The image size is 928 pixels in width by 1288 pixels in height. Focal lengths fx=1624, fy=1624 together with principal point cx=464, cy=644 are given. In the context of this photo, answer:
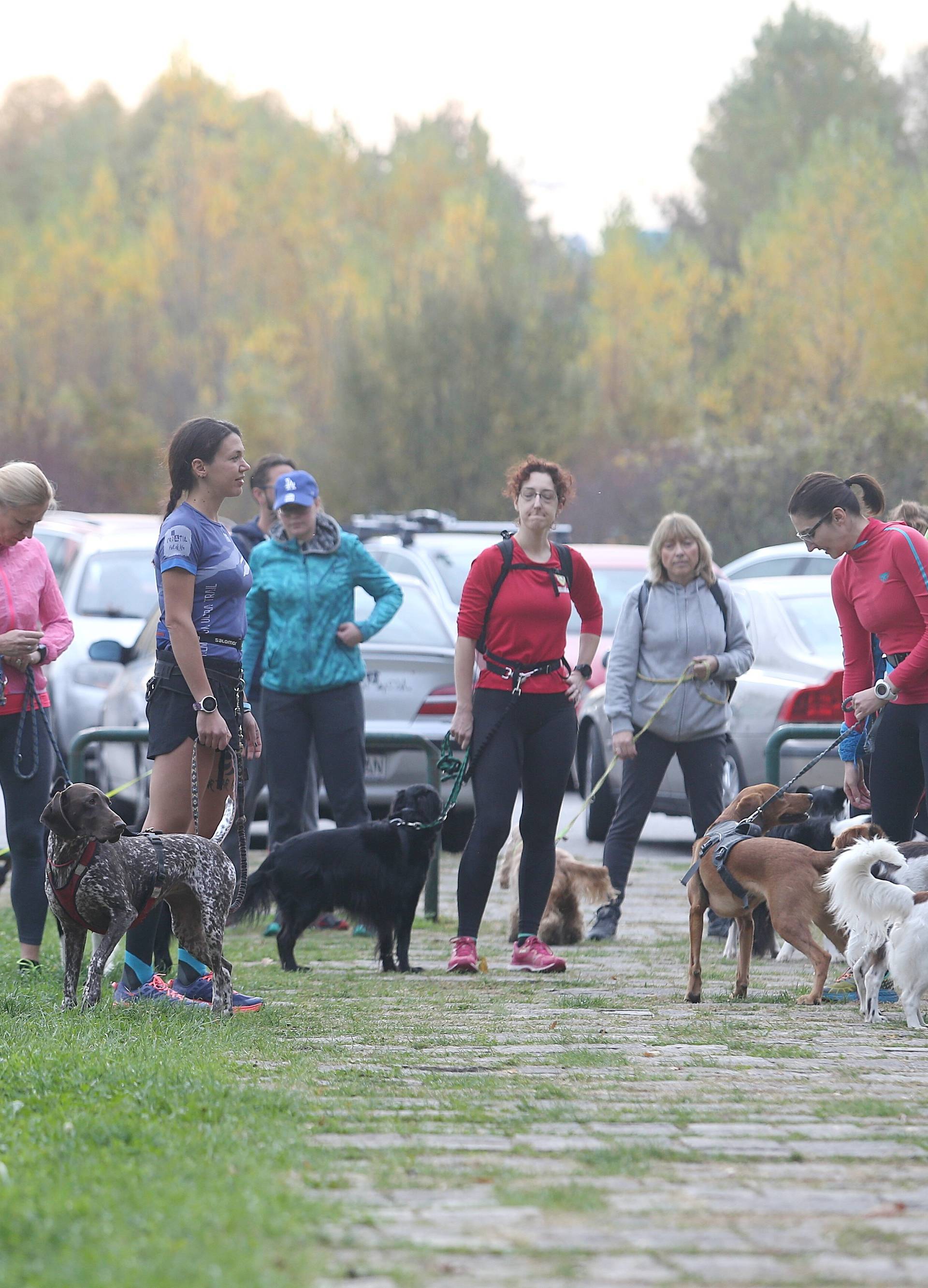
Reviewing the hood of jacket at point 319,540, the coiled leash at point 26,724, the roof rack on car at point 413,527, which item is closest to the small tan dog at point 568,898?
the hood of jacket at point 319,540

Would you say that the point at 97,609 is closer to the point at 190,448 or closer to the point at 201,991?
the point at 201,991

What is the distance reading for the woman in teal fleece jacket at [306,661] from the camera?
26.8 feet

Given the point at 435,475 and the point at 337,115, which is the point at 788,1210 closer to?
the point at 435,475

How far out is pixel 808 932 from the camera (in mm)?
6473

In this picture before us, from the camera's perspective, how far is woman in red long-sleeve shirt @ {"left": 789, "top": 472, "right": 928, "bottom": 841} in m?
6.35

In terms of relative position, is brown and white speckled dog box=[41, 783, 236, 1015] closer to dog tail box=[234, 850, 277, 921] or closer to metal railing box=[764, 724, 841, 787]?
dog tail box=[234, 850, 277, 921]

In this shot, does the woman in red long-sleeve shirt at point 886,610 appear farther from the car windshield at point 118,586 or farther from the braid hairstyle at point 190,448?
the car windshield at point 118,586

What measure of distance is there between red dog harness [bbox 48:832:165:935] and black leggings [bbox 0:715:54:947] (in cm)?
112

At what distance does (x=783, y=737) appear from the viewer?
8266 mm

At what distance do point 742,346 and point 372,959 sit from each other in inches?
1505

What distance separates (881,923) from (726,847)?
0.81 meters

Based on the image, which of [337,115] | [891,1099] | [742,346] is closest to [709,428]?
[742,346]

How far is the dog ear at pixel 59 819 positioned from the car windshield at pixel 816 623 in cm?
588

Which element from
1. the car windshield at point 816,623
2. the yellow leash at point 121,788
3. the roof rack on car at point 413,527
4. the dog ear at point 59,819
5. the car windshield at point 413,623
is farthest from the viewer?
the roof rack on car at point 413,527
